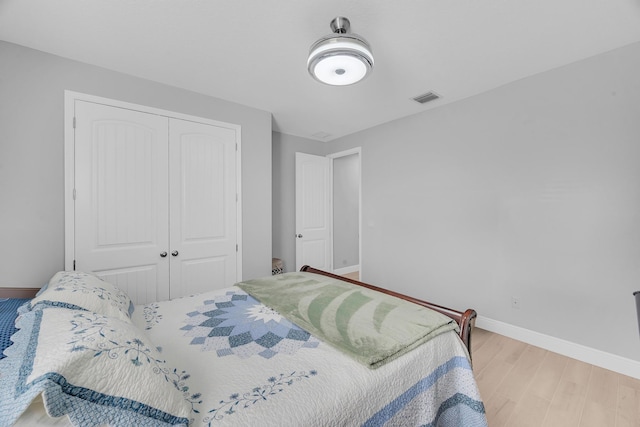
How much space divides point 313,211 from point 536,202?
2.97 metres

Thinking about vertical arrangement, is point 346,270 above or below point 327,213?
below

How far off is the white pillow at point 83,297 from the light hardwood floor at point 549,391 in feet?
7.34

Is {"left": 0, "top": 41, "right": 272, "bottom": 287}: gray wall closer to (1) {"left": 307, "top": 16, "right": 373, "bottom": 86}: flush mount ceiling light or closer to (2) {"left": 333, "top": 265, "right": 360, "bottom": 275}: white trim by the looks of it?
(1) {"left": 307, "top": 16, "right": 373, "bottom": 86}: flush mount ceiling light

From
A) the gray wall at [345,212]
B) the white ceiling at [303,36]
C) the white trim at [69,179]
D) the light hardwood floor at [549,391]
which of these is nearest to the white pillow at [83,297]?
the white trim at [69,179]

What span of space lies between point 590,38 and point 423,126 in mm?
1593

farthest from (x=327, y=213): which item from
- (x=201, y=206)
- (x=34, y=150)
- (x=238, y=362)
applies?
(x=238, y=362)

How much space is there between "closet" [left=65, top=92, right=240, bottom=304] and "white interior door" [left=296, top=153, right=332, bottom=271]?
4.67ft

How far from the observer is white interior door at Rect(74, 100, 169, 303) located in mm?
2293

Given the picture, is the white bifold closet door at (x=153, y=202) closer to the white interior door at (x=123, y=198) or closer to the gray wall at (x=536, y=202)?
the white interior door at (x=123, y=198)

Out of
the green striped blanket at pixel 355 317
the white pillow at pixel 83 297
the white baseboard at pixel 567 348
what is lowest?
the white baseboard at pixel 567 348

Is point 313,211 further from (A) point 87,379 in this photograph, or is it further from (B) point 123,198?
(A) point 87,379

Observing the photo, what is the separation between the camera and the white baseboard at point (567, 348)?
81.5 inches

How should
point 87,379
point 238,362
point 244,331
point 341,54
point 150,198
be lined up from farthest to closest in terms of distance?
1. point 150,198
2. point 341,54
3. point 244,331
4. point 238,362
5. point 87,379

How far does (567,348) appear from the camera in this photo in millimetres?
2338
